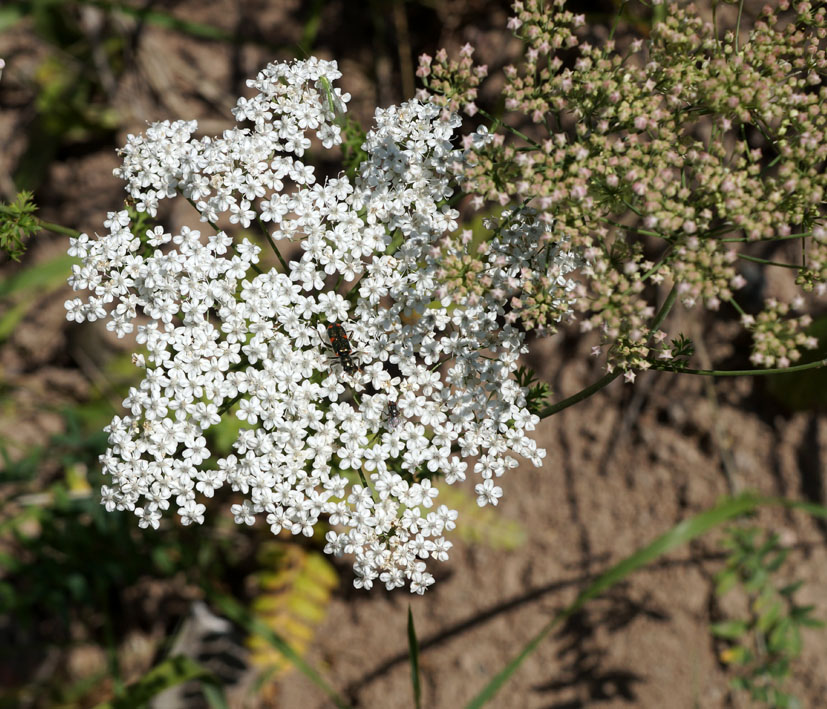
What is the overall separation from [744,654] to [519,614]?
2009 mm

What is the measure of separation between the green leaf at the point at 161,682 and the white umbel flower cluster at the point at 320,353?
216 centimetres

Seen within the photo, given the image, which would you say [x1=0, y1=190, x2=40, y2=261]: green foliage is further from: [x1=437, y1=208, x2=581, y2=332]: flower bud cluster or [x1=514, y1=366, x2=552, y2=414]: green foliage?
[x1=514, y1=366, x2=552, y2=414]: green foliage

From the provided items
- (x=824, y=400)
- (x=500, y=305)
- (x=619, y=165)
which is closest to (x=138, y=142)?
(x=500, y=305)

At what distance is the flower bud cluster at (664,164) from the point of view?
9.67 ft

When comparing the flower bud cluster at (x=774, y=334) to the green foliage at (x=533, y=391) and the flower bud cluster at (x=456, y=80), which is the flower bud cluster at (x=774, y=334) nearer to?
the green foliage at (x=533, y=391)

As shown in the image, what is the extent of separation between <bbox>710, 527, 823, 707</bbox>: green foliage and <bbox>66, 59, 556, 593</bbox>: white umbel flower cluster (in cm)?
308

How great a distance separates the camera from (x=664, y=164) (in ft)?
9.91

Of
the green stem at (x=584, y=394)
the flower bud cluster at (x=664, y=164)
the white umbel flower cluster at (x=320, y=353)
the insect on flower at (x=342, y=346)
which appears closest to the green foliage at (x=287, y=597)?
the white umbel flower cluster at (x=320, y=353)

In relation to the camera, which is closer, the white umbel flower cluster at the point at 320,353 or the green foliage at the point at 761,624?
the white umbel flower cluster at the point at 320,353

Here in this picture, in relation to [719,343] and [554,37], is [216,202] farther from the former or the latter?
[719,343]

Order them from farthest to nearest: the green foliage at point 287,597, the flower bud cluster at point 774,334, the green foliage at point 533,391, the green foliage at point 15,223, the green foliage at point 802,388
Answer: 1. the green foliage at point 287,597
2. the green foliage at point 802,388
3. the green foliage at point 533,391
4. the green foliage at point 15,223
5. the flower bud cluster at point 774,334

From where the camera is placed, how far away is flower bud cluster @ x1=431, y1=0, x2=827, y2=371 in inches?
116

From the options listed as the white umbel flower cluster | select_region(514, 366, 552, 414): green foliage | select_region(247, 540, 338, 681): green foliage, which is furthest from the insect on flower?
select_region(247, 540, 338, 681): green foliage

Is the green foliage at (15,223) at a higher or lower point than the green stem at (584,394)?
higher
